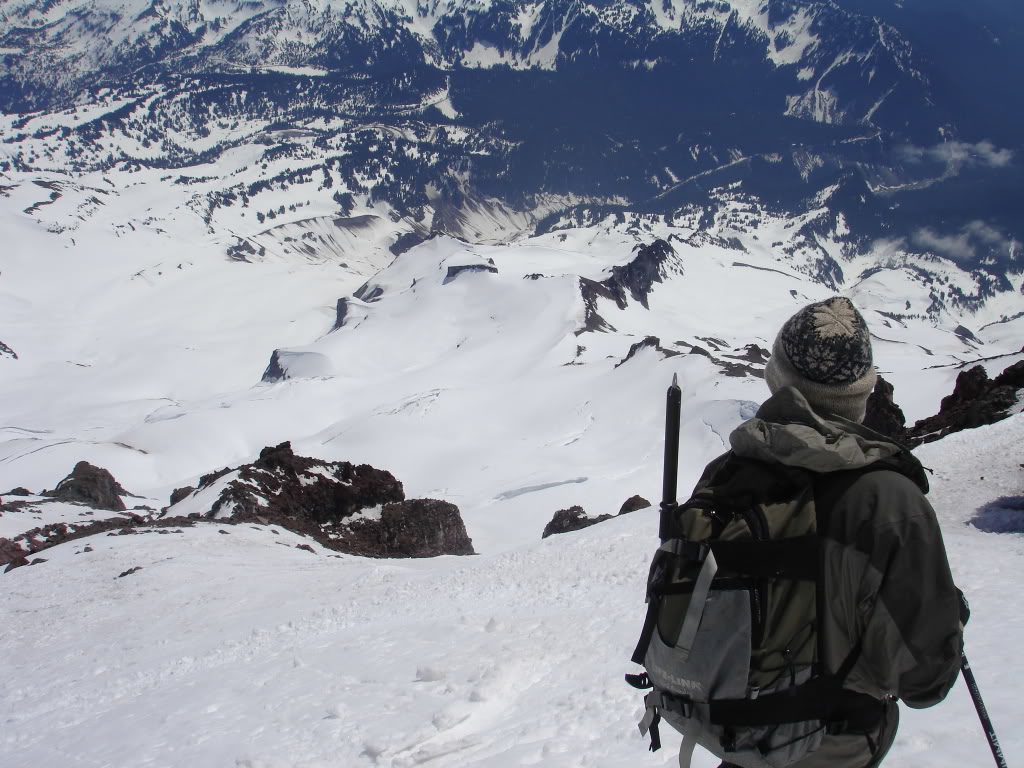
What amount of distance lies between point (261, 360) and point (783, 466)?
6487 inches

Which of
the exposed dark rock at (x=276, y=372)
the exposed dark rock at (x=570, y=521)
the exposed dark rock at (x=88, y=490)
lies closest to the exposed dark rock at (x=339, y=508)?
the exposed dark rock at (x=570, y=521)

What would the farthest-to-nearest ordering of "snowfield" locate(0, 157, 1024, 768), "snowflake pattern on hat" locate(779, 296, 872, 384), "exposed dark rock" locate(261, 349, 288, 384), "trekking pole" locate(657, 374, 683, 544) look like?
1. "exposed dark rock" locate(261, 349, 288, 384)
2. "snowfield" locate(0, 157, 1024, 768)
3. "trekking pole" locate(657, 374, 683, 544)
4. "snowflake pattern on hat" locate(779, 296, 872, 384)

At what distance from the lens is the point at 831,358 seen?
327 centimetres

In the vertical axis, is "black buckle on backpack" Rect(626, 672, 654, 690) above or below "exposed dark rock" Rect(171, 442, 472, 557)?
above

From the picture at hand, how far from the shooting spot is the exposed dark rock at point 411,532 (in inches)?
1108

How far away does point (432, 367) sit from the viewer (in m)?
100

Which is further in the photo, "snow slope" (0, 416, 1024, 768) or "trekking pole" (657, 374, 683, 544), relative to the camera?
"snow slope" (0, 416, 1024, 768)

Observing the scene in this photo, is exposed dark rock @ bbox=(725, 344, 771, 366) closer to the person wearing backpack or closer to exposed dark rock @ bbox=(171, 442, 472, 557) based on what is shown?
exposed dark rock @ bbox=(171, 442, 472, 557)

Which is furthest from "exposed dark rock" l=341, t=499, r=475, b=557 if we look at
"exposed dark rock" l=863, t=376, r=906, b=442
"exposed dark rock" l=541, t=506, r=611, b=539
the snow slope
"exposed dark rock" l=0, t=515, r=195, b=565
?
"exposed dark rock" l=863, t=376, r=906, b=442

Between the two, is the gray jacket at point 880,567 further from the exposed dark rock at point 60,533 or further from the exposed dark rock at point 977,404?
the exposed dark rock at point 977,404

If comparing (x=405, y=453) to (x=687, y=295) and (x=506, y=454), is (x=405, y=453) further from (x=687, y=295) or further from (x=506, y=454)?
(x=687, y=295)

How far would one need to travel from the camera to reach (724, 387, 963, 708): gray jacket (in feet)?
9.36

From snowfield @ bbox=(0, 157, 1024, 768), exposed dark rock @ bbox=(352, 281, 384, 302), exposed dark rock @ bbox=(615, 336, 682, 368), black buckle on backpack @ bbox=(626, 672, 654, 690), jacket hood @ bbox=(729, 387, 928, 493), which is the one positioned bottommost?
exposed dark rock @ bbox=(352, 281, 384, 302)

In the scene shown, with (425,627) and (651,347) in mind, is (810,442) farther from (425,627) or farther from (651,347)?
(651,347)
